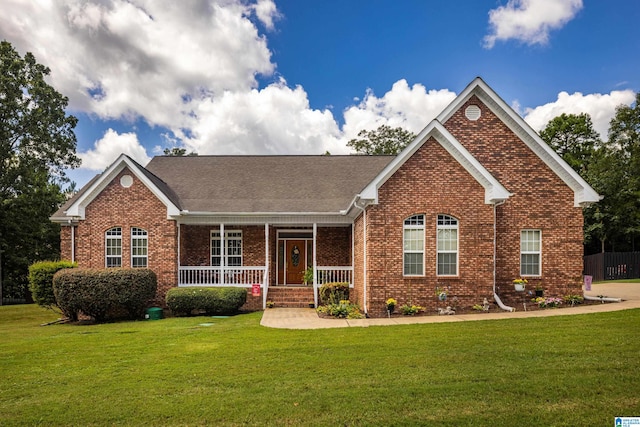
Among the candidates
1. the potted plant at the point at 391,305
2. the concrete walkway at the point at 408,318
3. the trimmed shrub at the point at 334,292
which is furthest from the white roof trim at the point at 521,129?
the trimmed shrub at the point at 334,292

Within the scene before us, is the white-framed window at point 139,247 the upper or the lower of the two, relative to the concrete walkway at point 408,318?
upper

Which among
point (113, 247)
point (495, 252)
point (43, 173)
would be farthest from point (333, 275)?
point (43, 173)

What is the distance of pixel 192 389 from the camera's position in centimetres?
629

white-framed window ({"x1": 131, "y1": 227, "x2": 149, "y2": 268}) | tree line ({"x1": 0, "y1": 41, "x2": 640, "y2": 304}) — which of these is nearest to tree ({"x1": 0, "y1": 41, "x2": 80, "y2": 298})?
tree line ({"x1": 0, "y1": 41, "x2": 640, "y2": 304})

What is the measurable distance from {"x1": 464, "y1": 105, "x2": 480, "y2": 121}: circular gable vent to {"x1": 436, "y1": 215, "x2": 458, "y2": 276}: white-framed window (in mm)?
3943

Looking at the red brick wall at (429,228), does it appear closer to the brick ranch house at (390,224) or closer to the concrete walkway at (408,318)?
the brick ranch house at (390,224)

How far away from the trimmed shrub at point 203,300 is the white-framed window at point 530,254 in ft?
33.0

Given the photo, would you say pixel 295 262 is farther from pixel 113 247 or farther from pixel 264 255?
pixel 113 247

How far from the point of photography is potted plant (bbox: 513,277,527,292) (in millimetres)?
13477

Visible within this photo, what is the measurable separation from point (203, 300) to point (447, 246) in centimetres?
859

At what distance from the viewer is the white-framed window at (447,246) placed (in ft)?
42.6

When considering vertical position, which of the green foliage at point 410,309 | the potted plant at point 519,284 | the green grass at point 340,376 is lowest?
the green foliage at point 410,309

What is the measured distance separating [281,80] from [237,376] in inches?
752

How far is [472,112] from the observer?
47.4 feet
